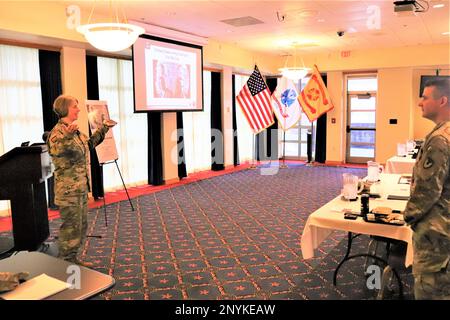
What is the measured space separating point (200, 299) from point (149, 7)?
172 inches

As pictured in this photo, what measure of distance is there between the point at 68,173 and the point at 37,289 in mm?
A: 2159

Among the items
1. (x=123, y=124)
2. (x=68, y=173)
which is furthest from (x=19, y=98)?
(x=68, y=173)

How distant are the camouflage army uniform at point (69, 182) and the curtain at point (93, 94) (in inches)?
126

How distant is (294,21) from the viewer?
6.97m

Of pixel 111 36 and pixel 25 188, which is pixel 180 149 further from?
pixel 25 188

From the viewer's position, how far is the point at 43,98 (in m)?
6.08

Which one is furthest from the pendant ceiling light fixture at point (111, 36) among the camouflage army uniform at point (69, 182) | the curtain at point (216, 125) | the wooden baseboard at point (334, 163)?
the wooden baseboard at point (334, 163)

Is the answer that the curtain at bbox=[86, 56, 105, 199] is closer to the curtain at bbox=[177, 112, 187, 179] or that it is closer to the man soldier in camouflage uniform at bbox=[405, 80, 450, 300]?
the curtain at bbox=[177, 112, 187, 179]

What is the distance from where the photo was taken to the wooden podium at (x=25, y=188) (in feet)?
12.1

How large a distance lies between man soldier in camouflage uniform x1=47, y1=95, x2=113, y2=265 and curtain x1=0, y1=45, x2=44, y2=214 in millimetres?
2763

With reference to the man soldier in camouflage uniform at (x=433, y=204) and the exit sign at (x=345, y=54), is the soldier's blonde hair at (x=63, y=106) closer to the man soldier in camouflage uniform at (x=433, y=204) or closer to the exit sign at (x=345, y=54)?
the man soldier in camouflage uniform at (x=433, y=204)

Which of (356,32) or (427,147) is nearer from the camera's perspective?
(427,147)
